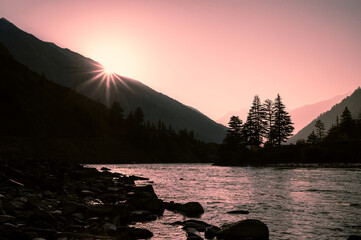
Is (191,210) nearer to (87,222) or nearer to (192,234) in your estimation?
(192,234)

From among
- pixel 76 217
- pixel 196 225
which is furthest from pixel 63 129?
pixel 196 225

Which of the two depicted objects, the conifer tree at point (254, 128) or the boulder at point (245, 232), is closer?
the boulder at point (245, 232)

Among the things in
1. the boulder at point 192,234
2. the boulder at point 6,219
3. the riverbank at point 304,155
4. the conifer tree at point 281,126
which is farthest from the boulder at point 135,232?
the conifer tree at point 281,126

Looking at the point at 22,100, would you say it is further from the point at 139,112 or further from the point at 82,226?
the point at 82,226

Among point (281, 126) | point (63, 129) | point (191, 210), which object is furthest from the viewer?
point (63, 129)

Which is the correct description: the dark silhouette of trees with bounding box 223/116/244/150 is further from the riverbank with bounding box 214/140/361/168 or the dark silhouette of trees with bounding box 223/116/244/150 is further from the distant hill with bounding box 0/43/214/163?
the distant hill with bounding box 0/43/214/163

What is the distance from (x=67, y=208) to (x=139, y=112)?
546 ft

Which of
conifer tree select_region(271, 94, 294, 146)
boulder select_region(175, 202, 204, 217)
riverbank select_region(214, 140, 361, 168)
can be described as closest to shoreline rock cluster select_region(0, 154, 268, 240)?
boulder select_region(175, 202, 204, 217)

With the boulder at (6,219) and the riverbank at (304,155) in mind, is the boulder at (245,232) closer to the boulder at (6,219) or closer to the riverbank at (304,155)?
the boulder at (6,219)

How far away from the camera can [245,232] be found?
32.3ft

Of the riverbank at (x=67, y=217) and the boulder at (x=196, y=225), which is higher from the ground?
the riverbank at (x=67, y=217)

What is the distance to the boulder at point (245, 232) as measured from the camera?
32.1 ft

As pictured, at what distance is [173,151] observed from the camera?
167 metres

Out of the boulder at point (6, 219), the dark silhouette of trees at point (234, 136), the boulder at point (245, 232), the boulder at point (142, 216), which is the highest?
the dark silhouette of trees at point (234, 136)
